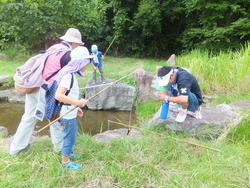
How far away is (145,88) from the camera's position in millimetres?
6180

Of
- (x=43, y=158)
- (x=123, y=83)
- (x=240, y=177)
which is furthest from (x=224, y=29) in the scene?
(x=43, y=158)

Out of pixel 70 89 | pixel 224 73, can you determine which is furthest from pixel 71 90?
pixel 224 73

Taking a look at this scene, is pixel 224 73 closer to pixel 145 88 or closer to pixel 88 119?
pixel 145 88

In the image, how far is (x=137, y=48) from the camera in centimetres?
1173

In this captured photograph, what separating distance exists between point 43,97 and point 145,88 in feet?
13.0

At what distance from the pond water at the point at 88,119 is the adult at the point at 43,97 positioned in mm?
1731

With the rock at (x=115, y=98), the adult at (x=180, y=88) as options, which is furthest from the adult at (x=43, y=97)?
the rock at (x=115, y=98)

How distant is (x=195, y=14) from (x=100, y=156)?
10.1 metres

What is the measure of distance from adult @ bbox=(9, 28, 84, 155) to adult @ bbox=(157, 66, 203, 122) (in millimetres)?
1051

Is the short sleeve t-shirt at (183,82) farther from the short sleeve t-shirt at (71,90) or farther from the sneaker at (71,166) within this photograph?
the sneaker at (71,166)

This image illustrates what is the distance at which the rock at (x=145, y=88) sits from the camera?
612 centimetres

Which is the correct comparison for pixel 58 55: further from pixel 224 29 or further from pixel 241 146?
pixel 224 29

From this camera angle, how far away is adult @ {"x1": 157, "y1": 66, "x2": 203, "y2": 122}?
9.21 feet

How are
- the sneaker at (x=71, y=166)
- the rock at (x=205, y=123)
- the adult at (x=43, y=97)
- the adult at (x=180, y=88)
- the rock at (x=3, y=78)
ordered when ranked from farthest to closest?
the rock at (x=3, y=78) < the rock at (x=205, y=123) < the adult at (x=180, y=88) < the sneaker at (x=71, y=166) < the adult at (x=43, y=97)
